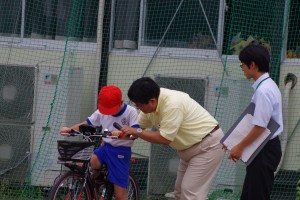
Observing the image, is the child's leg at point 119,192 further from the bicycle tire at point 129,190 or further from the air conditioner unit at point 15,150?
the air conditioner unit at point 15,150

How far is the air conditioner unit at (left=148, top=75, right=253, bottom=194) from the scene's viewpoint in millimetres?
8641

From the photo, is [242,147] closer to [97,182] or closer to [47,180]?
[97,182]

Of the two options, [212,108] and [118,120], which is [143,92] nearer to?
[118,120]

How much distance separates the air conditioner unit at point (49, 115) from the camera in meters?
8.62

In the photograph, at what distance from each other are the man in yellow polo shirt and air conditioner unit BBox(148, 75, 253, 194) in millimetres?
2653

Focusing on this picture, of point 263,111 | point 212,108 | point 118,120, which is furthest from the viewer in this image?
point 212,108

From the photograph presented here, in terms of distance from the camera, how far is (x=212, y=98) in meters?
8.68

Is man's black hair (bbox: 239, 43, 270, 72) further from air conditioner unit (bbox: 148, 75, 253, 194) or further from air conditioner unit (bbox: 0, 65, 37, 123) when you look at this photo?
air conditioner unit (bbox: 0, 65, 37, 123)

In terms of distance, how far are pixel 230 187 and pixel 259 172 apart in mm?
3393

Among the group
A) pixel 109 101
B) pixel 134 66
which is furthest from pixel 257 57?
pixel 134 66

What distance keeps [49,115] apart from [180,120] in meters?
3.30

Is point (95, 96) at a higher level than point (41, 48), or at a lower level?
lower

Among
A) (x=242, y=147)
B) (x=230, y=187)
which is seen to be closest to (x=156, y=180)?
(x=230, y=187)

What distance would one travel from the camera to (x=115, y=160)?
657cm
